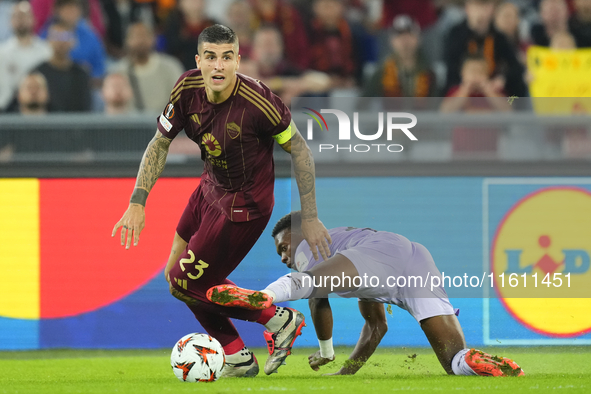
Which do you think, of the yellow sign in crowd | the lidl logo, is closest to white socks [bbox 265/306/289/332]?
the lidl logo

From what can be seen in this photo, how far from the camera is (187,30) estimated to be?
386 inches

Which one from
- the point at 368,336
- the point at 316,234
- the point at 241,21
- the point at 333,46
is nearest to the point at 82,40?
the point at 241,21

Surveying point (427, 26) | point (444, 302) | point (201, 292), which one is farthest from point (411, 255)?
point (427, 26)

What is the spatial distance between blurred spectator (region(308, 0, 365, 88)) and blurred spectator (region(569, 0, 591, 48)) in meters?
2.54

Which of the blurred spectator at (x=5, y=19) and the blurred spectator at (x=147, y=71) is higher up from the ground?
the blurred spectator at (x=5, y=19)

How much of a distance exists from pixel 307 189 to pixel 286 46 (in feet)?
16.0

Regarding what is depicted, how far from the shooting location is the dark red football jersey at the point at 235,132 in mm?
5352

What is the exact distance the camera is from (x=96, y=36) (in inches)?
392

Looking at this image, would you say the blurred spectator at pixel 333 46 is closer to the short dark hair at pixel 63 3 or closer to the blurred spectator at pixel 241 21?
the blurred spectator at pixel 241 21

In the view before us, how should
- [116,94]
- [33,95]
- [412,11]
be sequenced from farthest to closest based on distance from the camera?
1. [412,11]
2. [116,94]
3. [33,95]

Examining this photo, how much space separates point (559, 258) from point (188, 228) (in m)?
2.88

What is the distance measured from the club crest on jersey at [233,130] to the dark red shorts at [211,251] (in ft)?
1.93

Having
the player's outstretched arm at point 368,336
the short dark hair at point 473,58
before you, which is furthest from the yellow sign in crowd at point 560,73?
the player's outstretched arm at point 368,336

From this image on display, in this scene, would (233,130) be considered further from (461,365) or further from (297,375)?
(461,365)
